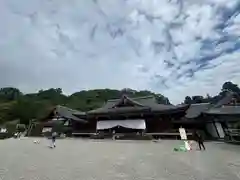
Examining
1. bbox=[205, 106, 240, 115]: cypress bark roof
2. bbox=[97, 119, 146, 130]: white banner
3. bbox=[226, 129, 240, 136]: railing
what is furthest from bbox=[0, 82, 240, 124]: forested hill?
bbox=[97, 119, 146, 130]: white banner

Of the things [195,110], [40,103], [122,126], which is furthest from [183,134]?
[40,103]

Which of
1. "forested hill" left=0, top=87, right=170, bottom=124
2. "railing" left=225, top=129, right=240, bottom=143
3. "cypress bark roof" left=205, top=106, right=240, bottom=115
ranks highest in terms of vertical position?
"forested hill" left=0, top=87, right=170, bottom=124

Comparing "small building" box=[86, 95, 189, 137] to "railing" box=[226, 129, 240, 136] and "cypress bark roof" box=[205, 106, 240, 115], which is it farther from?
"railing" box=[226, 129, 240, 136]

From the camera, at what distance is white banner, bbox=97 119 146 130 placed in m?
29.1

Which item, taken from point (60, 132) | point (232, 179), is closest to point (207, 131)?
point (60, 132)

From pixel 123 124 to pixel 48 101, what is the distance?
166ft

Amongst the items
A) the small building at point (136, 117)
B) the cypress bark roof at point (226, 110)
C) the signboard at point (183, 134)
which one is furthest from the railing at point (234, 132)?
the small building at point (136, 117)

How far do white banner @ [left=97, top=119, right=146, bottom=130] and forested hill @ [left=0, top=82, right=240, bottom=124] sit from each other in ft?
42.2

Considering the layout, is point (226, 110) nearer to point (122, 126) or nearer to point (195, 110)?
point (195, 110)

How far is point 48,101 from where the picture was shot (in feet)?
246

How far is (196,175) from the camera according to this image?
302 inches

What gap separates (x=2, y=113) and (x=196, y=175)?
56.2 metres

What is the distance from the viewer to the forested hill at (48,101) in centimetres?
5410

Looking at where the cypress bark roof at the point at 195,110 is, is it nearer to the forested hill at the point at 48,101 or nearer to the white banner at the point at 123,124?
the forested hill at the point at 48,101
